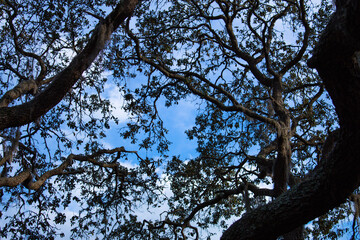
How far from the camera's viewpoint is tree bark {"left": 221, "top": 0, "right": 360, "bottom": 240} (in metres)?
2.37

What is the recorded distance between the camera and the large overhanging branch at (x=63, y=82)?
12.3 feet

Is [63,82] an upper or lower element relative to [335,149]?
upper

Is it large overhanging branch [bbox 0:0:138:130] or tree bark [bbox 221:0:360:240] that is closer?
tree bark [bbox 221:0:360:240]

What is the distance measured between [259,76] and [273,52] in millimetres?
1670

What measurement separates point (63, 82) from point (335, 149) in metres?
3.14

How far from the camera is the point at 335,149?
2846 millimetres

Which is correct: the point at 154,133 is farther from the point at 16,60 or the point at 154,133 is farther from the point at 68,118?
the point at 16,60

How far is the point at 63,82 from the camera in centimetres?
391

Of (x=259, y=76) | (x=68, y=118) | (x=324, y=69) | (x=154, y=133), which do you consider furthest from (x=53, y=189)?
(x=324, y=69)

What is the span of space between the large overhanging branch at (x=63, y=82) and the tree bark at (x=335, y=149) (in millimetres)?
2741

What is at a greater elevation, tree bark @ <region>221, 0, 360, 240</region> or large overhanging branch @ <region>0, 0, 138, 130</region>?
large overhanging branch @ <region>0, 0, 138, 130</region>

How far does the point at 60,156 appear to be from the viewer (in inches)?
325

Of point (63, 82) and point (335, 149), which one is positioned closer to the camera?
point (335, 149)

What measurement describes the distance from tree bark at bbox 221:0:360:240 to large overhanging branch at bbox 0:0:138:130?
274 centimetres
